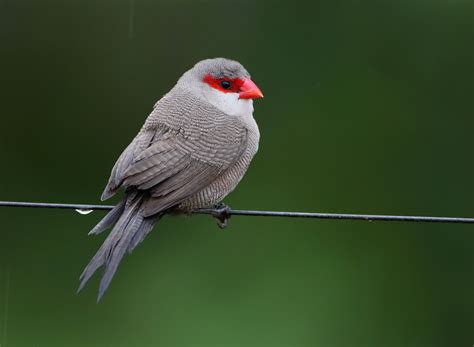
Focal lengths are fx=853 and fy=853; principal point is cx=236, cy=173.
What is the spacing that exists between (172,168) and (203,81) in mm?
938

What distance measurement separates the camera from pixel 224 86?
5.14 m

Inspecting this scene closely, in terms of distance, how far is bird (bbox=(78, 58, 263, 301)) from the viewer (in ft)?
13.8

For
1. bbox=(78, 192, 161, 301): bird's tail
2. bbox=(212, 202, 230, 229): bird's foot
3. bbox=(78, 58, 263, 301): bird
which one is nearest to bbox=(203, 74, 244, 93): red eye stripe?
bbox=(78, 58, 263, 301): bird

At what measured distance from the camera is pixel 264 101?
314 inches

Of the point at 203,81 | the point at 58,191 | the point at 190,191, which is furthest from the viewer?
the point at 58,191

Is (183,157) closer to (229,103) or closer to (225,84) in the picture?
(229,103)

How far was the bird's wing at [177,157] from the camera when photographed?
4.30 metres

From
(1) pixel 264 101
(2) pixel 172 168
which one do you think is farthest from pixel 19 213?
(2) pixel 172 168

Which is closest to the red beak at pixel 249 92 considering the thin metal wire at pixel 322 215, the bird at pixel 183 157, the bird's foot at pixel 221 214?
the bird at pixel 183 157

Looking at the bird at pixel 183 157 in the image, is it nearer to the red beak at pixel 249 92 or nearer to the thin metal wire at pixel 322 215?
the red beak at pixel 249 92

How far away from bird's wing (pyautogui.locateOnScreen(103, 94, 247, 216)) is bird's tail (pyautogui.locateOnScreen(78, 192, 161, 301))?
6 cm

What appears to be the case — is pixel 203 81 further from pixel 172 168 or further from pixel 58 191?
pixel 58 191

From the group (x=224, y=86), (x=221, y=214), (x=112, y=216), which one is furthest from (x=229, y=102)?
(x=112, y=216)

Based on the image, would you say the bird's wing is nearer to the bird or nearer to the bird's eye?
the bird
